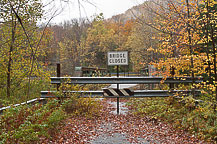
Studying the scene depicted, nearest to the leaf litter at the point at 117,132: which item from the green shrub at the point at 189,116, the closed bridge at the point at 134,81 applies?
the green shrub at the point at 189,116

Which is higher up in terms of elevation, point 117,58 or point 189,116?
point 117,58

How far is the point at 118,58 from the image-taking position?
8.83m

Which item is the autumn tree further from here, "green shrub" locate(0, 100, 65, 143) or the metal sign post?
"green shrub" locate(0, 100, 65, 143)

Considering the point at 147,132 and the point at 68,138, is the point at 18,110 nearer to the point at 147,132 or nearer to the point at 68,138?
the point at 68,138

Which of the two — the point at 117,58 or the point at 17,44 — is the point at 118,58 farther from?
the point at 17,44

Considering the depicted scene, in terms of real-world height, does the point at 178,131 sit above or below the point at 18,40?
below

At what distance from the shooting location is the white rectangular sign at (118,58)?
346 inches

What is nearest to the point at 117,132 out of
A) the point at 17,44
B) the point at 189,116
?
the point at 189,116

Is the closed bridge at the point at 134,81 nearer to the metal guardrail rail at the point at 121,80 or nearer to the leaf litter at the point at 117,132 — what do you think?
the metal guardrail rail at the point at 121,80

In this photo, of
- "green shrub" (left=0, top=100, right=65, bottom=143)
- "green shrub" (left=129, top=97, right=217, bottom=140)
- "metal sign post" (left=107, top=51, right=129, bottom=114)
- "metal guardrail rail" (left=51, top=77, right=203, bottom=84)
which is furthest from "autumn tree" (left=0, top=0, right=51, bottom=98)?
"green shrub" (left=129, top=97, right=217, bottom=140)

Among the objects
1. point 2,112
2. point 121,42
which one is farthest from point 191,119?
point 121,42

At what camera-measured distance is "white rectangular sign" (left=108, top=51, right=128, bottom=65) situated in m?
8.80

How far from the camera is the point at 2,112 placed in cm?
593

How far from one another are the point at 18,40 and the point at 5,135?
18.4 ft
